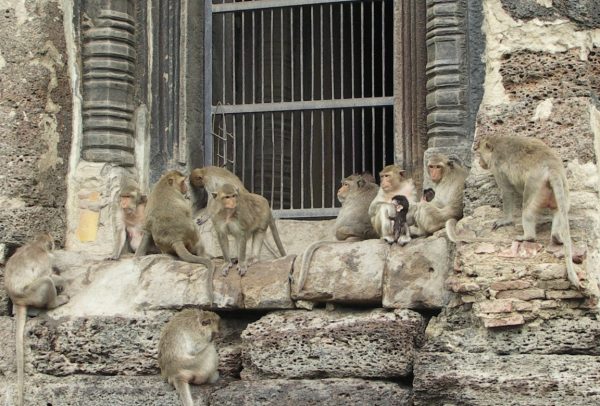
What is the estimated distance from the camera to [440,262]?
9.55 m

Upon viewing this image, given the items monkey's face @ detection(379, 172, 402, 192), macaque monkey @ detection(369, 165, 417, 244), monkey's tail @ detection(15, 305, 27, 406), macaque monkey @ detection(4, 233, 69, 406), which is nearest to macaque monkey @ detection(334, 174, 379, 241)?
macaque monkey @ detection(369, 165, 417, 244)

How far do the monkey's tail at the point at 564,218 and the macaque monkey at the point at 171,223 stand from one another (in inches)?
97.5

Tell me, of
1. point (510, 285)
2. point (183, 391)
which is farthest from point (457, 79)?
point (183, 391)

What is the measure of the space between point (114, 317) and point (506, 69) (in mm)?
2951

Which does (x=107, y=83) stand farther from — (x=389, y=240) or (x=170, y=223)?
(x=389, y=240)

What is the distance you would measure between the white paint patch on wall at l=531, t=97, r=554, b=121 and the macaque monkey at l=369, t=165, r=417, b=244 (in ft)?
3.57

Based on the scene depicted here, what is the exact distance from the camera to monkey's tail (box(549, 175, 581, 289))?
876 cm

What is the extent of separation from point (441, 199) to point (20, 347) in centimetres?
289

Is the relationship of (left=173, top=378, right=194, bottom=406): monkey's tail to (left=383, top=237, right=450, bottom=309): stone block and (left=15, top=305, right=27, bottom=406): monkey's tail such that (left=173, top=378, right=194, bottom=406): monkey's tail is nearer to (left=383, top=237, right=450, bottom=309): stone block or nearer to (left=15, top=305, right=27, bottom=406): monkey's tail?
(left=15, top=305, right=27, bottom=406): monkey's tail

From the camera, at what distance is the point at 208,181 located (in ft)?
35.4

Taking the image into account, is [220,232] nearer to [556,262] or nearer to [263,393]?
[263,393]

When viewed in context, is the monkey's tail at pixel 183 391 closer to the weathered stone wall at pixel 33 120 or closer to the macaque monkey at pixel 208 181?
the macaque monkey at pixel 208 181

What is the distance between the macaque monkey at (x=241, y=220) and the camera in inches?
405

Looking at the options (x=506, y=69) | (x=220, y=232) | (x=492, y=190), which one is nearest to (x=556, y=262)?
(x=492, y=190)
